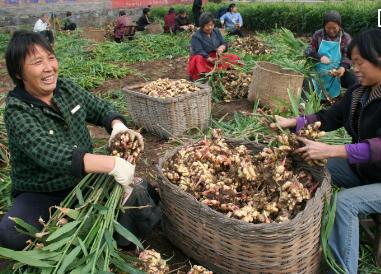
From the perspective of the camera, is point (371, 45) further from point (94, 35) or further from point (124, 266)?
point (94, 35)

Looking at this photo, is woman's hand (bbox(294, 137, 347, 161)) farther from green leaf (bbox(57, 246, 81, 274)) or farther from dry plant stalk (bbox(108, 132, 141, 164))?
green leaf (bbox(57, 246, 81, 274))

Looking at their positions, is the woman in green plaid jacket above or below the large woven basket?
above

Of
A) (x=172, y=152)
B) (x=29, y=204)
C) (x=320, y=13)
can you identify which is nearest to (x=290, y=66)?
(x=172, y=152)

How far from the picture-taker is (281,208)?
1821mm

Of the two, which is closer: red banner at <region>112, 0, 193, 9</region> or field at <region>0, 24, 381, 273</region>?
field at <region>0, 24, 381, 273</region>

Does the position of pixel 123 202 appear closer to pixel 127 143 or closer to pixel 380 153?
pixel 127 143

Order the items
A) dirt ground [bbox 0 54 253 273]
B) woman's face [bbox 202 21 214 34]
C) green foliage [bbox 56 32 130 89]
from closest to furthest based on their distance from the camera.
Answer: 1. dirt ground [bbox 0 54 253 273]
2. woman's face [bbox 202 21 214 34]
3. green foliage [bbox 56 32 130 89]

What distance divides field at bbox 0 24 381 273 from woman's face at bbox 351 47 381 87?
71cm

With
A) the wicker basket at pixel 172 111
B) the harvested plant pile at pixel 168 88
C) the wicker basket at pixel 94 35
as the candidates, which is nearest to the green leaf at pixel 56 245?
the wicker basket at pixel 172 111

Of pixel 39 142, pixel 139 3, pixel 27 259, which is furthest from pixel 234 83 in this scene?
pixel 139 3

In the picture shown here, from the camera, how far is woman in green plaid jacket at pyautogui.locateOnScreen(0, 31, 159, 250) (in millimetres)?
1764

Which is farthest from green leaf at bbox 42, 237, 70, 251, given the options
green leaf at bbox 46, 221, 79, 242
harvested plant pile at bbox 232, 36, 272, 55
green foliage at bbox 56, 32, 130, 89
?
harvested plant pile at bbox 232, 36, 272, 55

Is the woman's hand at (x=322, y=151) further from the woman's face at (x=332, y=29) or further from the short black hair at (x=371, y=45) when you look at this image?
the woman's face at (x=332, y=29)

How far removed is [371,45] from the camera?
1897mm
